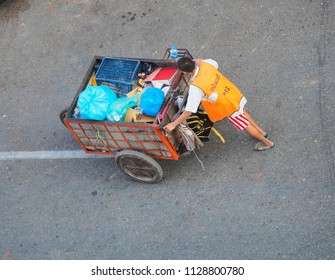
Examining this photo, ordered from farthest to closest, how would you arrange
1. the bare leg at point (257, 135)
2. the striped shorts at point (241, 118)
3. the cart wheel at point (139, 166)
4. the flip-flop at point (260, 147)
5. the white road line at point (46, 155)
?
the white road line at point (46, 155), the flip-flop at point (260, 147), the bare leg at point (257, 135), the cart wheel at point (139, 166), the striped shorts at point (241, 118)

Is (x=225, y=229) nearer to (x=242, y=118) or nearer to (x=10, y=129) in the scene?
(x=242, y=118)

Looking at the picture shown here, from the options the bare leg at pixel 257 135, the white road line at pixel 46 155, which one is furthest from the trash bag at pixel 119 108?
the bare leg at pixel 257 135

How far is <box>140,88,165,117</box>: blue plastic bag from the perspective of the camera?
5.43m

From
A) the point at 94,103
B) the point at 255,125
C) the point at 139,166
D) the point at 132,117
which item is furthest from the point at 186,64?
the point at 139,166

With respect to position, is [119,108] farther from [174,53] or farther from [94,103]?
[174,53]

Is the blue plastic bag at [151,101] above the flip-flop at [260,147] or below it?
above

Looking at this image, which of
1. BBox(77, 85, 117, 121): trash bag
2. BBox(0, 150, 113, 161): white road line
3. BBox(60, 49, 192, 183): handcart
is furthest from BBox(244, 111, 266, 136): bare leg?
BBox(0, 150, 113, 161): white road line

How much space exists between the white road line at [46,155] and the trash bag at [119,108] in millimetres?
1333

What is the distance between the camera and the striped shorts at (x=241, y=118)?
5.58m

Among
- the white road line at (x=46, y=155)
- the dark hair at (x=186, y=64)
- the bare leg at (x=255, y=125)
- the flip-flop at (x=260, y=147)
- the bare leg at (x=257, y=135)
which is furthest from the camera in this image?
the white road line at (x=46, y=155)

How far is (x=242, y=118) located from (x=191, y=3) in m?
3.30

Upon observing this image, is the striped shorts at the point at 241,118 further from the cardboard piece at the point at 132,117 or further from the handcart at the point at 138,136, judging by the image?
the cardboard piece at the point at 132,117

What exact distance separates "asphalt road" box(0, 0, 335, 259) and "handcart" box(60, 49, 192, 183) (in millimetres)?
439
